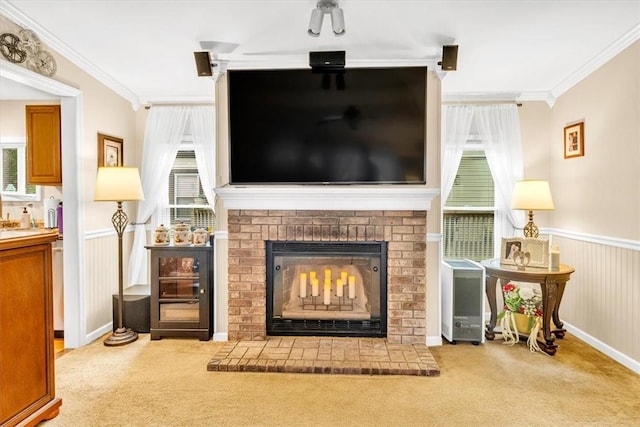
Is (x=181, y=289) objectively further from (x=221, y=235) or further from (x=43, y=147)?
(x=43, y=147)

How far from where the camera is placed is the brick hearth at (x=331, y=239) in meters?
3.31

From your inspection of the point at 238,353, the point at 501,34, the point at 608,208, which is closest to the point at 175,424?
the point at 238,353

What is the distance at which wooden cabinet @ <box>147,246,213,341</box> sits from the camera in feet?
11.5

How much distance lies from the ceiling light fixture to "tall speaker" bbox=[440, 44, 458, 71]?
1.05 metres

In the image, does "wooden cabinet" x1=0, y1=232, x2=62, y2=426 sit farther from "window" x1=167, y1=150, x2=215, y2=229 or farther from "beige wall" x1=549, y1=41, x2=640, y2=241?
"beige wall" x1=549, y1=41, x2=640, y2=241

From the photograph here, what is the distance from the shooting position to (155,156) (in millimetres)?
4258

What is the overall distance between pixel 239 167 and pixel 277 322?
1.34m

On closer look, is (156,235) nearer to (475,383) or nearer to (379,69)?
(379,69)

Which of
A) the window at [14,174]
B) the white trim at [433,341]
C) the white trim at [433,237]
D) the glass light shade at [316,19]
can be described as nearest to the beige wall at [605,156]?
the white trim at [433,237]

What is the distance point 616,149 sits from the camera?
3.07 m

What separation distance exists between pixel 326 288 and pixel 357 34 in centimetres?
200

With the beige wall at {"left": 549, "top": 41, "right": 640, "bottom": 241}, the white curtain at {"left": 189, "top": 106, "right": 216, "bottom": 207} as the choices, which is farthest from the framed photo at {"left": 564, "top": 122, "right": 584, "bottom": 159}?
the white curtain at {"left": 189, "top": 106, "right": 216, "bottom": 207}

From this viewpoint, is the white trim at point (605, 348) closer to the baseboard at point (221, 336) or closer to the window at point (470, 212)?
the window at point (470, 212)

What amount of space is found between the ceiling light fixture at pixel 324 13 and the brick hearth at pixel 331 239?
4.74ft
